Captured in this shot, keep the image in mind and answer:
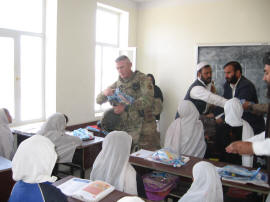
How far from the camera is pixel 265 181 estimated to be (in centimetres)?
212

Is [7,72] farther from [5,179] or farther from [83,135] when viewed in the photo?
[5,179]

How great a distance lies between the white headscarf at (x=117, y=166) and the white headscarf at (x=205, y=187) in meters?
0.53

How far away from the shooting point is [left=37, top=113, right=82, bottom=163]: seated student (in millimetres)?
3113

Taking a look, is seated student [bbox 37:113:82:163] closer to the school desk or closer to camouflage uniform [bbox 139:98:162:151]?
the school desk

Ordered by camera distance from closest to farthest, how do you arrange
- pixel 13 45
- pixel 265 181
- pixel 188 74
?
1. pixel 265 181
2. pixel 13 45
3. pixel 188 74

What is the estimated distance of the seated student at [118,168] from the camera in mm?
2086

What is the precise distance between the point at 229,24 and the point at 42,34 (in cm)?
325

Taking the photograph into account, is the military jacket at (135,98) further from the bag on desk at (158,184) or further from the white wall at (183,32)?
the white wall at (183,32)

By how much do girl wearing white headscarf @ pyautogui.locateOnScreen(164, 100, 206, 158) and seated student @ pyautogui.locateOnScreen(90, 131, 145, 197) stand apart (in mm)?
1070

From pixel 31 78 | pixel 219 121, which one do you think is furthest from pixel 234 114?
pixel 31 78

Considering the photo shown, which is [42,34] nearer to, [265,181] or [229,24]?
[229,24]

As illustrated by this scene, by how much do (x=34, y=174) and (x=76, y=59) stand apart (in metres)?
3.32


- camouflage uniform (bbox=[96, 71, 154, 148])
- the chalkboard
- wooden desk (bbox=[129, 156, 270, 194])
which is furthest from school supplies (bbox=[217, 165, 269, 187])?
the chalkboard

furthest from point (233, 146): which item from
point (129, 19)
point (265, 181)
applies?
point (129, 19)
